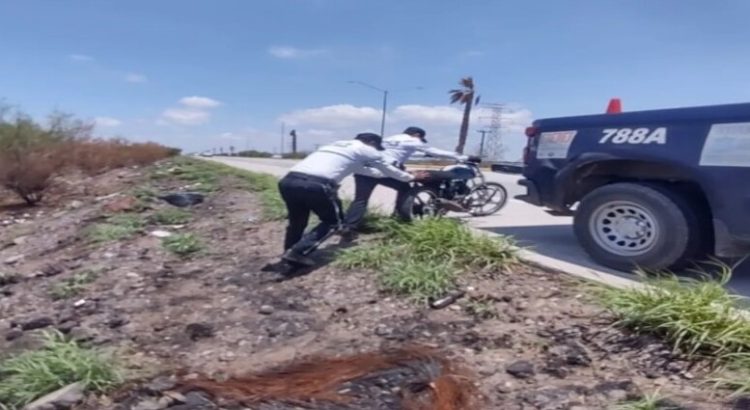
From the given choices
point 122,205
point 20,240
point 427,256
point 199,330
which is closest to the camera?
point 199,330

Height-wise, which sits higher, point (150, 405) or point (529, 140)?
point (529, 140)

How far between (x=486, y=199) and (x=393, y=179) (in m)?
2.61

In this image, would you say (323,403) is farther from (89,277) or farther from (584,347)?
(89,277)

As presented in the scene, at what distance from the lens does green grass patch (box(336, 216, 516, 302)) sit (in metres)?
5.34

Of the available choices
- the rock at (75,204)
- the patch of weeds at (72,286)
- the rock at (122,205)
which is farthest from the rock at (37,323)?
the rock at (75,204)

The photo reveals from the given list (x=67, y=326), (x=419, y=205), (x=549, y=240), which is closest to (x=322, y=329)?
(x=67, y=326)

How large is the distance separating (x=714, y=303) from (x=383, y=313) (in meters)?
2.31

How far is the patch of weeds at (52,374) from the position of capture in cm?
430

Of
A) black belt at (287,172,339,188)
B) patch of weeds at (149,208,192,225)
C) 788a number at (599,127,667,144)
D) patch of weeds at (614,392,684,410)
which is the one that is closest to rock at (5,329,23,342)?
black belt at (287,172,339,188)

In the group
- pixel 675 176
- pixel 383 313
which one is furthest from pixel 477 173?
pixel 383 313

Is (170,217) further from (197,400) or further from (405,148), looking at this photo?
(197,400)

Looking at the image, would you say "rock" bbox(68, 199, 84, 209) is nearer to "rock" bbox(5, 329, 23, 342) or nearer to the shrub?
the shrub

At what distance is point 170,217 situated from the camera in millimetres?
10586

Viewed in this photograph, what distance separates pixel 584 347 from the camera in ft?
13.3
